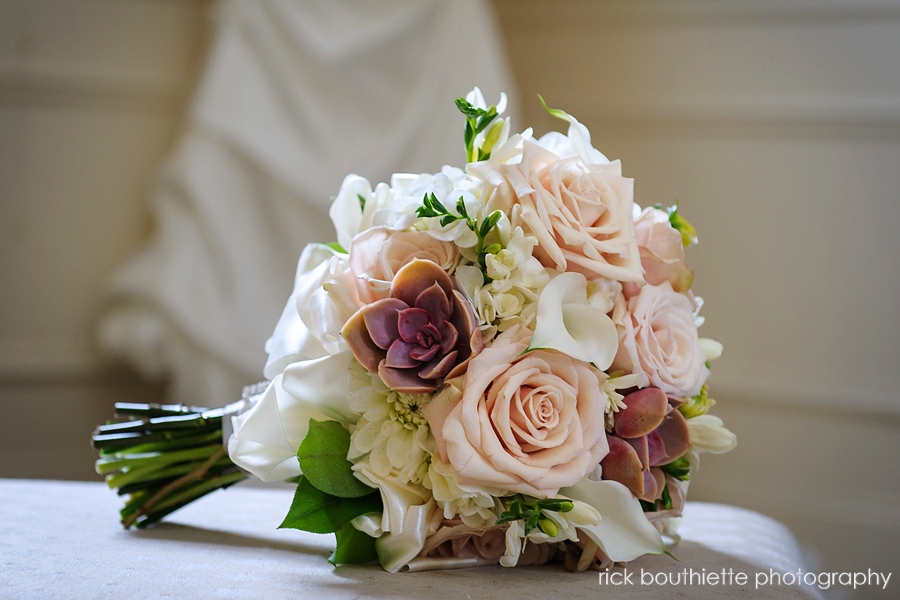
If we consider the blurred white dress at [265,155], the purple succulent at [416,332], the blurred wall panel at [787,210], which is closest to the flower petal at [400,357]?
the purple succulent at [416,332]

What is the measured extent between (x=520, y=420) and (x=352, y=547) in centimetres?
21

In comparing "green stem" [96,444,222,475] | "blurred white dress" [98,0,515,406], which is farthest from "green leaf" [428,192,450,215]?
"blurred white dress" [98,0,515,406]

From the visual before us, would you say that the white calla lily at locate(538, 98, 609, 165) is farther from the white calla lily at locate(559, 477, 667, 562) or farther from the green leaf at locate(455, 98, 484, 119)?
the white calla lily at locate(559, 477, 667, 562)

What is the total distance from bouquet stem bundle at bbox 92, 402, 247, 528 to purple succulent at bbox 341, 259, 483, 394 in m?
0.31

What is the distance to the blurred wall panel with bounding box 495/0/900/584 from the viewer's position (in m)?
1.92

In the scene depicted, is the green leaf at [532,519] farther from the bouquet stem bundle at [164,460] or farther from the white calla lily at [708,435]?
the bouquet stem bundle at [164,460]

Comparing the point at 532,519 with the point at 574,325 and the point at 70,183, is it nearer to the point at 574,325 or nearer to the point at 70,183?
the point at 574,325

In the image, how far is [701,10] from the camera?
2.10 metres

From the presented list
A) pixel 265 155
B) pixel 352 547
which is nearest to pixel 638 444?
pixel 352 547

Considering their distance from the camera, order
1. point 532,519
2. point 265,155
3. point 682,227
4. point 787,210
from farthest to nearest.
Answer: point 787,210 < point 265,155 < point 682,227 < point 532,519

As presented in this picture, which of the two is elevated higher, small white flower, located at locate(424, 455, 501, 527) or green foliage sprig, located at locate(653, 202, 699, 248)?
green foliage sprig, located at locate(653, 202, 699, 248)

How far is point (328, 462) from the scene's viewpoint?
680mm

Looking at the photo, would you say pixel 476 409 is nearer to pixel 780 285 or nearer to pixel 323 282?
pixel 323 282

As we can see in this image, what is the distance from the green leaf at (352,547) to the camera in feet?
2.35
